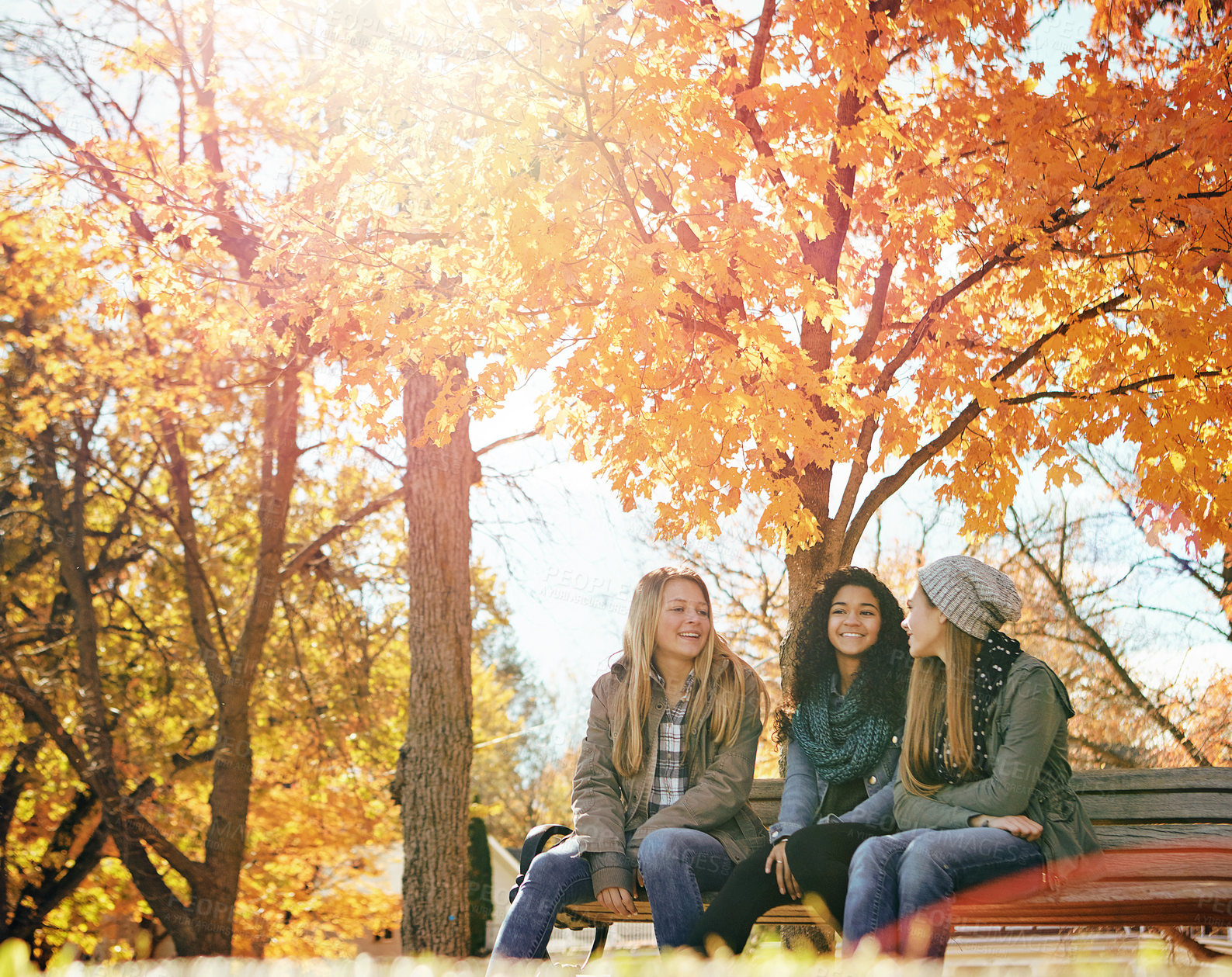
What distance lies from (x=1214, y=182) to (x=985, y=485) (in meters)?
1.93

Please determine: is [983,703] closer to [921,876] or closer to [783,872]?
[921,876]

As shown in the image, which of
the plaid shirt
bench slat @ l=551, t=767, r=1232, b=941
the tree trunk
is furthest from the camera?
the tree trunk

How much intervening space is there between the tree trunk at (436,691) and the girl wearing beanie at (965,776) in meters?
3.86

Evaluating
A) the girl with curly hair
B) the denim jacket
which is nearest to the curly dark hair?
the girl with curly hair

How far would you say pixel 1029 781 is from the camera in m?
2.99

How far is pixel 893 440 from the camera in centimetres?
516

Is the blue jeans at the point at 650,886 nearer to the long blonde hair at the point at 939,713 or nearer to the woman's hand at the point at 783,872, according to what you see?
the woman's hand at the point at 783,872

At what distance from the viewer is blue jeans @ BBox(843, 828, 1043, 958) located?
282 centimetres

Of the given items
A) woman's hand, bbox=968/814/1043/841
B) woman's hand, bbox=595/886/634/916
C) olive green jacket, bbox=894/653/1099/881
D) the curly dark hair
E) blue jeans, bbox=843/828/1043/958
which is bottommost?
woman's hand, bbox=595/886/634/916

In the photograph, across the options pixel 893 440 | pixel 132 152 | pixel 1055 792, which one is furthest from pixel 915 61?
pixel 132 152

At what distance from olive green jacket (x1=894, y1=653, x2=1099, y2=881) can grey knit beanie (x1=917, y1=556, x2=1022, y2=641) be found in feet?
0.50

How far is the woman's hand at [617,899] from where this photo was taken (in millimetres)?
3314

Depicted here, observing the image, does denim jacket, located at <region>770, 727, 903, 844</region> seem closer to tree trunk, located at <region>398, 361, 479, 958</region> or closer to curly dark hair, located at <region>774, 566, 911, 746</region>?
curly dark hair, located at <region>774, 566, 911, 746</region>

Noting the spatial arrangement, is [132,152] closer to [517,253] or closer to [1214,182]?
[517,253]
